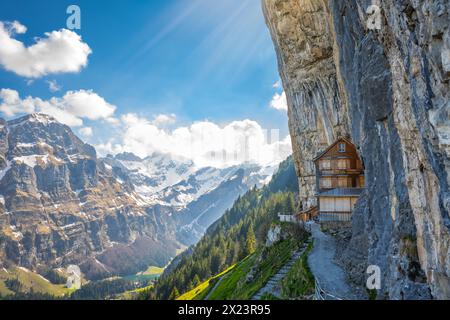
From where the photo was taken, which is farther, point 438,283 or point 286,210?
point 286,210

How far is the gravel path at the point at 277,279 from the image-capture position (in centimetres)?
3484

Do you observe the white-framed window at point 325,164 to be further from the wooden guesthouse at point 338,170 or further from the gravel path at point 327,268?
the gravel path at point 327,268

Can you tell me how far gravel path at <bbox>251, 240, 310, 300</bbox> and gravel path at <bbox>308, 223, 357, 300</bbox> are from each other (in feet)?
7.02

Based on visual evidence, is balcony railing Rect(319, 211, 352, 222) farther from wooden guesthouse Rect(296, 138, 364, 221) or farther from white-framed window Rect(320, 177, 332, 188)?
white-framed window Rect(320, 177, 332, 188)

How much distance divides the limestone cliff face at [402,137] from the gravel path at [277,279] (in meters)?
6.65

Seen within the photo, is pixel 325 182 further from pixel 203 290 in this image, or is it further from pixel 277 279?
pixel 203 290

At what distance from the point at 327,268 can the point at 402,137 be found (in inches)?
581

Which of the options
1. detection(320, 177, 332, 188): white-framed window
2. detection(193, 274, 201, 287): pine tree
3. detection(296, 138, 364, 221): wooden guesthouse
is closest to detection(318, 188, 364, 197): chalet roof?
detection(296, 138, 364, 221): wooden guesthouse

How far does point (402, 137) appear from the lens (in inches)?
896

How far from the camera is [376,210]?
28.8 meters

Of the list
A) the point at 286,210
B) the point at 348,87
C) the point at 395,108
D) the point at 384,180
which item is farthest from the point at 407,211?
the point at 286,210
